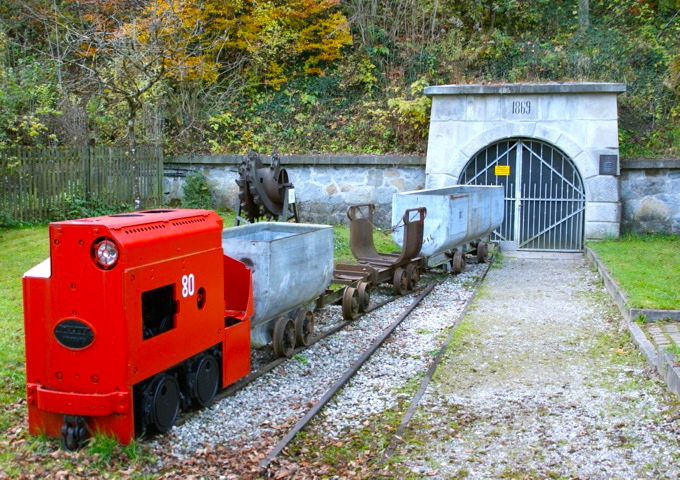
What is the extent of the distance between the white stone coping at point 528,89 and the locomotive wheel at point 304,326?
33.7ft

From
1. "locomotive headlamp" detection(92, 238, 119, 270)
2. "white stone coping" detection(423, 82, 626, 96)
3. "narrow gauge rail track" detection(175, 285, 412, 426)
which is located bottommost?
"narrow gauge rail track" detection(175, 285, 412, 426)

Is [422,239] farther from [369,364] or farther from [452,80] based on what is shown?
[452,80]

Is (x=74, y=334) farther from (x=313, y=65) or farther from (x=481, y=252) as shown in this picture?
(x=313, y=65)

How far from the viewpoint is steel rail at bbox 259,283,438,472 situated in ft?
18.6

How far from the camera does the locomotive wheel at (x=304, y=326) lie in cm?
848

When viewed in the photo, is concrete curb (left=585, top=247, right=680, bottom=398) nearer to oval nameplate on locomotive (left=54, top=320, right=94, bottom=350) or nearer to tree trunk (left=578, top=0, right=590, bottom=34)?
oval nameplate on locomotive (left=54, top=320, right=94, bottom=350)

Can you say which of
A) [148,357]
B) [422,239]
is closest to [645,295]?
[422,239]

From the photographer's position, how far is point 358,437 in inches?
243

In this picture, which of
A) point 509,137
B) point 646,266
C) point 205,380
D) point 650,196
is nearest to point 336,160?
point 509,137

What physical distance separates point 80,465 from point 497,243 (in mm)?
13706

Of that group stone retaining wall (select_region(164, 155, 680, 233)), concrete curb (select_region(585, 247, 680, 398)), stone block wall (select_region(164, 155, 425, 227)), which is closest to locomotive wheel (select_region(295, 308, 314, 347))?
concrete curb (select_region(585, 247, 680, 398))

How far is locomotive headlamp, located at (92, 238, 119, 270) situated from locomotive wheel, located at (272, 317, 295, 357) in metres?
3.03

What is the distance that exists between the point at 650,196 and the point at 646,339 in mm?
9688

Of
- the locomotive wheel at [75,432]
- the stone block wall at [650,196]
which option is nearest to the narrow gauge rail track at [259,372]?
the locomotive wheel at [75,432]
